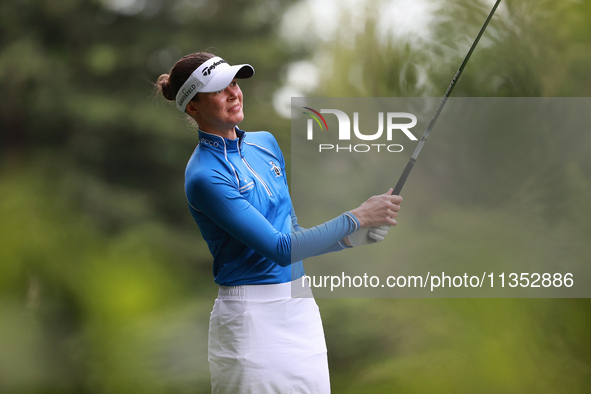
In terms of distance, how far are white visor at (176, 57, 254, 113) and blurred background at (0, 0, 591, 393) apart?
2.02 metres

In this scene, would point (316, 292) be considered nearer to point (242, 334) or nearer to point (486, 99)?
point (486, 99)

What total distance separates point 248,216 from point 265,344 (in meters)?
0.27

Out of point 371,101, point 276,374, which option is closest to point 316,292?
point 371,101

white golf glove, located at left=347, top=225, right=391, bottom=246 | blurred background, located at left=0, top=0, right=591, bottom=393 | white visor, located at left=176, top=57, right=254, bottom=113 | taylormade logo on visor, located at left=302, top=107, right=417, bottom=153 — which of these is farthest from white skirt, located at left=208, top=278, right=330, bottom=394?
blurred background, located at left=0, top=0, right=591, bottom=393

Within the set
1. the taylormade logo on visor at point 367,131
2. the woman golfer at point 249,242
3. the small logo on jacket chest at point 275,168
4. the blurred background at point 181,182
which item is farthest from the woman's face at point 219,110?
the blurred background at point 181,182

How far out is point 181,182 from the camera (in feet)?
11.7

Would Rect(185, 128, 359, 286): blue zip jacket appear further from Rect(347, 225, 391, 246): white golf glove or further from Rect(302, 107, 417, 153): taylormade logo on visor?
Rect(302, 107, 417, 153): taylormade logo on visor

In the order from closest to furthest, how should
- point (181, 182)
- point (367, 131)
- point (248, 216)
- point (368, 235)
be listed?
point (248, 216), point (368, 235), point (367, 131), point (181, 182)

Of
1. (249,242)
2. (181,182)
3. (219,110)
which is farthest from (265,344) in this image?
(181,182)

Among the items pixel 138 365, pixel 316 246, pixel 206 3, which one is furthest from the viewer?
pixel 206 3

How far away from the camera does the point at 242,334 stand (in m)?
1.36

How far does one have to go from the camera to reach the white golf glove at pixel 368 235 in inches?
55.1

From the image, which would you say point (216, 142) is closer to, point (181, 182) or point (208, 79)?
point (208, 79)

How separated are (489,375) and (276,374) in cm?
221
